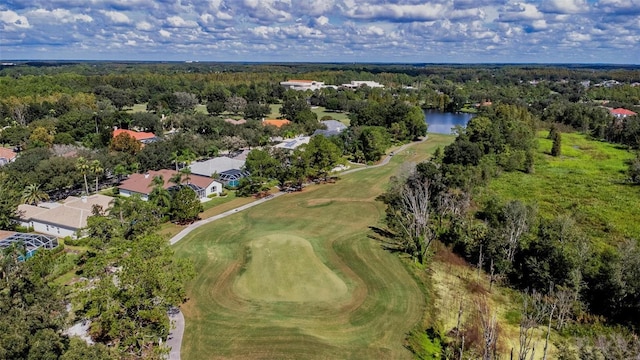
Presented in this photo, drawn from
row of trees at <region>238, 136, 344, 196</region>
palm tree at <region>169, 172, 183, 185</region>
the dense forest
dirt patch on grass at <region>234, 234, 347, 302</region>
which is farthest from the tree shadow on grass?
palm tree at <region>169, 172, 183, 185</region>

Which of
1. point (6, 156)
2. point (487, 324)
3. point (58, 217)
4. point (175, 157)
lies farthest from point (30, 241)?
point (6, 156)

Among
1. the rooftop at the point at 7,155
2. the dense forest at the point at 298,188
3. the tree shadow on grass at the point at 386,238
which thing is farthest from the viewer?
the rooftop at the point at 7,155

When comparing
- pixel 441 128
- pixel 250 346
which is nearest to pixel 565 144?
pixel 441 128

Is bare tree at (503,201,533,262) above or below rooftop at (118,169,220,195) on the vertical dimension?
above

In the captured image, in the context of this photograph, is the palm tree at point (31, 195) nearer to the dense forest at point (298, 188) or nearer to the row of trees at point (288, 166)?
the dense forest at point (298, 188)

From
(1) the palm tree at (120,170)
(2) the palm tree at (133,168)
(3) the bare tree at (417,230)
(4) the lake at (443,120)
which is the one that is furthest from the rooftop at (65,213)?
(4) the lake at (443,120)

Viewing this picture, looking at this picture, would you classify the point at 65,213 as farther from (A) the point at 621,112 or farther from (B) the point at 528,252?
(A) the point at 621,112

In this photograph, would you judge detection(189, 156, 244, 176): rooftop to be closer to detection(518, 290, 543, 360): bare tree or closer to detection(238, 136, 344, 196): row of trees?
detection(238, 136, 344, 196): row of trees
